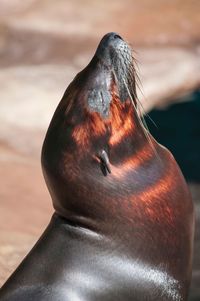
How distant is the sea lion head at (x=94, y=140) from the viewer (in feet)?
13.0

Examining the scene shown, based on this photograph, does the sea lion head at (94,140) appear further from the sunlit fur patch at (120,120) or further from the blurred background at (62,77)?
the blurred background at (62,77)

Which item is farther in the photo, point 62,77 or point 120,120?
point 62,77

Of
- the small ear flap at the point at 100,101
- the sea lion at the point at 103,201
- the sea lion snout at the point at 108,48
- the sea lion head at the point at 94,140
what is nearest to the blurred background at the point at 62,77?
the sea lion at the point at 103,201

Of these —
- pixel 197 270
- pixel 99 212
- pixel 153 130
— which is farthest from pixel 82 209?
pixel 153 130

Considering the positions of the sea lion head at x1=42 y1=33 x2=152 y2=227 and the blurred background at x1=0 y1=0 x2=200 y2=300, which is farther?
the blurred background at x1=0 y1=0 x2=200 y2=300

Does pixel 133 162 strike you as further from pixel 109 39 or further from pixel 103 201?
pixel 109 39

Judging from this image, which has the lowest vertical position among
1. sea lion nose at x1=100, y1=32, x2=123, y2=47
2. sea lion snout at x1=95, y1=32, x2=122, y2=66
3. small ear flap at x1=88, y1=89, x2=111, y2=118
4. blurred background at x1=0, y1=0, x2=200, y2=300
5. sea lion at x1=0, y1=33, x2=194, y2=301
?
blurred background at x1=0, y1=0, x2=200, y2=300

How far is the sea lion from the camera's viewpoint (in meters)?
3.95

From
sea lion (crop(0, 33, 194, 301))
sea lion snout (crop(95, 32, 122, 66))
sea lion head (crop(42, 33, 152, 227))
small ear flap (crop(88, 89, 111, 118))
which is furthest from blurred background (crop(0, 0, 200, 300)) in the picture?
sea lion snout (crop(95, 32, 122, 66))

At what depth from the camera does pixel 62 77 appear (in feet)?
29.6

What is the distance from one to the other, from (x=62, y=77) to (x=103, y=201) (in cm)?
512

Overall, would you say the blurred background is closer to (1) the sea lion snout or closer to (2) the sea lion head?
(2) the sea lion head

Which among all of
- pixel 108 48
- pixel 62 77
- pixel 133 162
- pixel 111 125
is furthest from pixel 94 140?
pixel 62 77

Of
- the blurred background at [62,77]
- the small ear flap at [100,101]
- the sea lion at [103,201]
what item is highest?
the small ear flap at [100,101]
